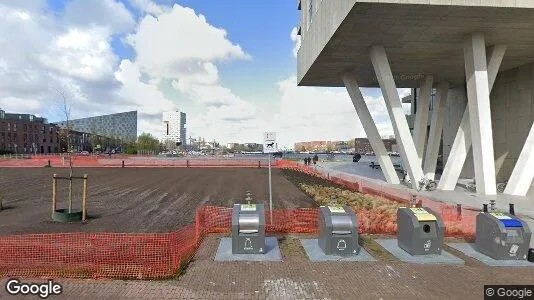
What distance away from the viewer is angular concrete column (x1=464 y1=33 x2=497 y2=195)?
19.9m

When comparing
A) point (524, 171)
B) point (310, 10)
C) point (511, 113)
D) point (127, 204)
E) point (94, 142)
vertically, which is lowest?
point (127, 204)

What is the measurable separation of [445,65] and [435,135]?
19.0 feet

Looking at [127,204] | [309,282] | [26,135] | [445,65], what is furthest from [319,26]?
[26,135]

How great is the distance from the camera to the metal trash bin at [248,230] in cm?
882

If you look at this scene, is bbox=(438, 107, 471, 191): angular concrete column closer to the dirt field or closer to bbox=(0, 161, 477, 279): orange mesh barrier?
the dirt field

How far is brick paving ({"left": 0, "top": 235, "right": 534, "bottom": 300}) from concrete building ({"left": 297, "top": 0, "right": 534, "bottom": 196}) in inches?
483

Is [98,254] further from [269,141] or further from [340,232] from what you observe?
[269,141]

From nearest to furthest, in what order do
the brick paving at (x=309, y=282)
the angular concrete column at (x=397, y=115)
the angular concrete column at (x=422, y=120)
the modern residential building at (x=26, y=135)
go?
the brick paving at (x=309, y=282), the angular concrete column at (x=397, y=115), the angular concrete column at (x=422, y=120), the modern residential building at (x=26, y=135)

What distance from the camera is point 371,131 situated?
28031 mm

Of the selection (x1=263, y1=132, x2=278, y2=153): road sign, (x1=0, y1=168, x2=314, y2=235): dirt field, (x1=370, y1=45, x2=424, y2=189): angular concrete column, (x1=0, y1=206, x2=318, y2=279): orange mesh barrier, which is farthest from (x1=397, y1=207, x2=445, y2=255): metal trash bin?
(x1=370, y1=45, x2=424, y2=189): angular concrete column

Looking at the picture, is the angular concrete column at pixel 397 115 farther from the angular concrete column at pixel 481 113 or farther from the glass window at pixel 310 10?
the glass window at pixel 310 10

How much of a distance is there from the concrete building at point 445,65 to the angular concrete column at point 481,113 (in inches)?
2.1

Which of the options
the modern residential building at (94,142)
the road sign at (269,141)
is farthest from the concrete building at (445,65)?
the modern residential building at (94,142)

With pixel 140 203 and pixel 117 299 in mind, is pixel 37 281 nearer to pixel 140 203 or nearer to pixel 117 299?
pixel 117 299
